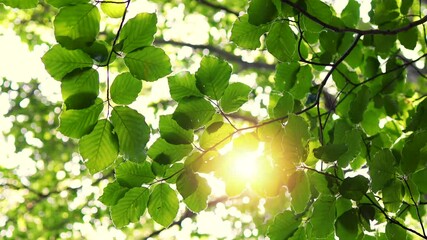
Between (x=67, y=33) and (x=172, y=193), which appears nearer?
(x=67, y=33)

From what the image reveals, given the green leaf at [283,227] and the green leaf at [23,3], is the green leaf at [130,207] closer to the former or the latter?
the green leaf at [283,227]

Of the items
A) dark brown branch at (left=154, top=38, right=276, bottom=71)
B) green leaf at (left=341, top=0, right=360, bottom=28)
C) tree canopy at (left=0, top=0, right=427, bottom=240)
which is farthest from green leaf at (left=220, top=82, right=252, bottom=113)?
dark brown branch at (left=154, top=38, right=276, bottom=71)

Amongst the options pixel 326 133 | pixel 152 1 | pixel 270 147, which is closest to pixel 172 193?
pixel 270 147

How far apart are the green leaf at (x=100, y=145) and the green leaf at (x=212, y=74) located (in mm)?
258

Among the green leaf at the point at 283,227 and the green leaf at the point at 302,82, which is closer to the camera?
the green leaf at the point at 283,227

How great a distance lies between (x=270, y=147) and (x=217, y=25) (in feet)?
16.7

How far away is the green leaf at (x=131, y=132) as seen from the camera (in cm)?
100

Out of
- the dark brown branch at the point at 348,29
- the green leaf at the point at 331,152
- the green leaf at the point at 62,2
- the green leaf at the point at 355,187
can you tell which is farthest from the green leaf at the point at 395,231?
the green leaf at the point at 62,2

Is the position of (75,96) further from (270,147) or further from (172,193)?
(270,147)

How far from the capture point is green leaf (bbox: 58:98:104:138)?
3.22ft

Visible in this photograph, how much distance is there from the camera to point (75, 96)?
0.95m

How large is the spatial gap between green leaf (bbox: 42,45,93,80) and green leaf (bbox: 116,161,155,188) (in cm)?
32

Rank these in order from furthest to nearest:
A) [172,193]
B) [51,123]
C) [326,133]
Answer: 1. [51,123]
2. [326,133]
3. [172,193]

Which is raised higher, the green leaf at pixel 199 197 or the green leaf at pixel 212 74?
the green leaf at pixel 212 74
